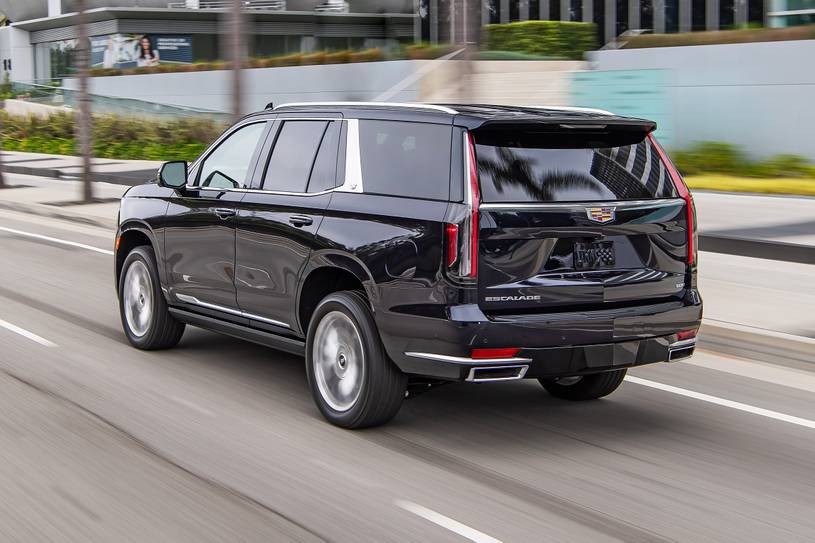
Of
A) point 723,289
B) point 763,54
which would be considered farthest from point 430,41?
point 723,289

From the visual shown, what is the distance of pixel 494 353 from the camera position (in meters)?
5.51

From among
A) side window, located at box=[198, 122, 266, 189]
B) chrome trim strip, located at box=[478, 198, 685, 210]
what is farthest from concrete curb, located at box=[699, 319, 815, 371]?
side window, located at box=[198, 122, 266, 189]

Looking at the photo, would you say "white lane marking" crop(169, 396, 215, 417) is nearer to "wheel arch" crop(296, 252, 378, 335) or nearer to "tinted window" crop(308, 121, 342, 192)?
"wheel arch" crop(296, 252, 378, 335)

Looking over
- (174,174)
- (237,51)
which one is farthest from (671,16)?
(174,174)

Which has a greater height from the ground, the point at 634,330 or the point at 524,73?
the point at 524,73

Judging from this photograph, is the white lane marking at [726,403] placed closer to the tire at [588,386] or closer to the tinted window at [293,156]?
the tire at [588,386]

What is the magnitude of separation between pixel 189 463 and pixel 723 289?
6400 millimetres

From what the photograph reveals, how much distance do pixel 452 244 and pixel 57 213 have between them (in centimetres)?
1541

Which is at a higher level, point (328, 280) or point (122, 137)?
point (122, 137)

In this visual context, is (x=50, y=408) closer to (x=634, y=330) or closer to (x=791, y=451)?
(x=634, y=330)

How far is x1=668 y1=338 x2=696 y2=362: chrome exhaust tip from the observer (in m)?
6.09

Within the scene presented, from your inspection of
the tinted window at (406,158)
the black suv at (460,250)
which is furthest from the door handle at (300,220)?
the tinted window at (406,158)

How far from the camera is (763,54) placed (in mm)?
23969

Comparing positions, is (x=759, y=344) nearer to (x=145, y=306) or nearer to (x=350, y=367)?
(x=350, y=367)
